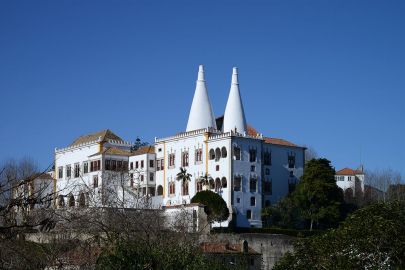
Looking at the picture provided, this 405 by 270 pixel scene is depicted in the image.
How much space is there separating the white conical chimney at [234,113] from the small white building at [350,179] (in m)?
31.3

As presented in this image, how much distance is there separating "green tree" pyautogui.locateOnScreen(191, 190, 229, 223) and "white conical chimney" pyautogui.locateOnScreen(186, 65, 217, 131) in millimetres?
10737

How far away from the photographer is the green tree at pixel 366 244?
95.1ft

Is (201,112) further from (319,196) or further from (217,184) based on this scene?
(319,196)

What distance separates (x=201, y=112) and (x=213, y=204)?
13.4 meters

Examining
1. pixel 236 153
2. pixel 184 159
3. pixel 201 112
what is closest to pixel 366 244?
pixel 236 153

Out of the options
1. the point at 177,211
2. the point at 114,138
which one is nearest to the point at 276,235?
the point at 177,211

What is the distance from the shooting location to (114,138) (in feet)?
260

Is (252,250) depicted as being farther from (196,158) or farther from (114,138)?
(114,138)

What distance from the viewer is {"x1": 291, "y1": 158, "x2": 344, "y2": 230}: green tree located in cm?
6631

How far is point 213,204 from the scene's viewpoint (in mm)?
63094

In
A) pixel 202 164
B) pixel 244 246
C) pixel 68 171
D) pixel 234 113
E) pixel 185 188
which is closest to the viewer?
pixel 244 246

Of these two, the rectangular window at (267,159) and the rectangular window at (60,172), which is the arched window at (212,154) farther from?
the rectangular window at (60,172)

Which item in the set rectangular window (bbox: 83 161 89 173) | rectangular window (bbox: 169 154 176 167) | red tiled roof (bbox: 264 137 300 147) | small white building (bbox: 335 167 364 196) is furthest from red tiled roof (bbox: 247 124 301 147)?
small white building (bbox: 335 167 364 196)

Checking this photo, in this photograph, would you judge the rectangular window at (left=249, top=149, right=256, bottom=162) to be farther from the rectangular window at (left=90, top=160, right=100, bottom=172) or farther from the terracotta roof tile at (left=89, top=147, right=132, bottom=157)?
the rectangular window at (left=90, top=160, right=100, bottom=172)
